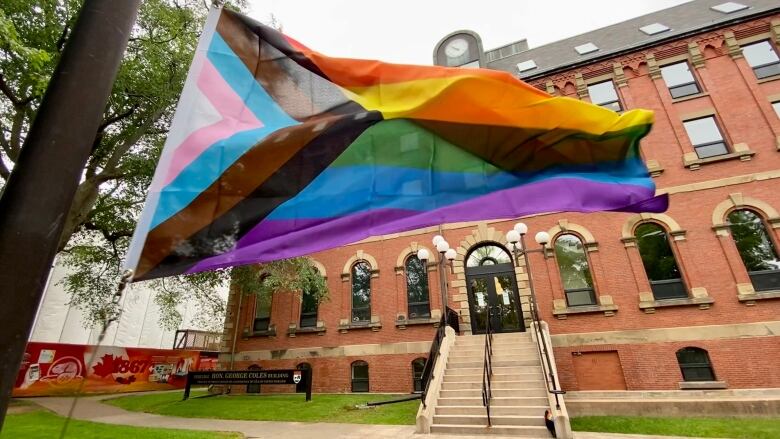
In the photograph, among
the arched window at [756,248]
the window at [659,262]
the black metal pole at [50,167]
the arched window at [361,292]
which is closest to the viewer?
the black metal pole at [50,167]

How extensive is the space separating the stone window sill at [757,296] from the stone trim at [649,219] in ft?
8.15

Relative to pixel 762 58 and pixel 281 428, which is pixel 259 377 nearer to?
pixel 281 428

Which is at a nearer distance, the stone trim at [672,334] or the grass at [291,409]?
the grass at [291,409]

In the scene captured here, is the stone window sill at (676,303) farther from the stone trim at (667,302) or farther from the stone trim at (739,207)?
the stone trim at (739,207)

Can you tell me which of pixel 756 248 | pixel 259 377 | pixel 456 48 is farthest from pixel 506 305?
pixel 456 48

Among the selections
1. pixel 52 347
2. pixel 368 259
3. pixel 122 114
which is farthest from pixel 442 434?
pixel 52 347

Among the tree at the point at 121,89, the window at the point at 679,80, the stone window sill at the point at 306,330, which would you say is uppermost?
the window at the point at 679,80

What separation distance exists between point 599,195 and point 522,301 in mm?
13079

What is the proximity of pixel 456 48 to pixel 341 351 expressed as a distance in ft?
63.2

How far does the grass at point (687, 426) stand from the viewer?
852 centimetres

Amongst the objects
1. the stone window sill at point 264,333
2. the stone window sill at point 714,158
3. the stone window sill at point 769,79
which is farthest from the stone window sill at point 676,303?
the stone window sill at point 264,333

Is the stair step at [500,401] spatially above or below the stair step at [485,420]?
above

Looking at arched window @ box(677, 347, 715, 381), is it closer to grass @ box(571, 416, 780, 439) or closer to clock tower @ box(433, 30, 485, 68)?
grass @ box(571, 416, 780, 439)

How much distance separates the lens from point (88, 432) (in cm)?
952
